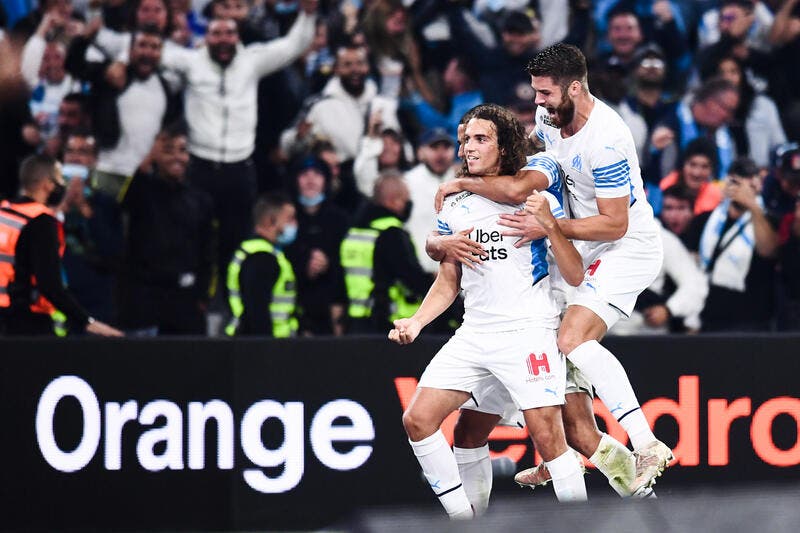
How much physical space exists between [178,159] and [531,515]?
590cm

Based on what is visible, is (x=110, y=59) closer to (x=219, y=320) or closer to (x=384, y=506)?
(x=219, y=320)

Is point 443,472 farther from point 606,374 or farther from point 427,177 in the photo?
point 427,177

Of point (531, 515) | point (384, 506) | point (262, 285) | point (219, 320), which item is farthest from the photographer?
point (219, 320)

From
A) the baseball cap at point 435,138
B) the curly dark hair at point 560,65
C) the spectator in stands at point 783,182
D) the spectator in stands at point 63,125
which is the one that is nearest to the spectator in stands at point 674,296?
the spectator in stands at point 783,182

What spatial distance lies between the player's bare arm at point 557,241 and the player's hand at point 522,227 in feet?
0.07

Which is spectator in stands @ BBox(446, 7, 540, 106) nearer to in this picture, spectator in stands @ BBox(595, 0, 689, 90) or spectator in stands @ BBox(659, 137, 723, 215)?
spectator in stands @ BBox(595, 0, 689, 90)

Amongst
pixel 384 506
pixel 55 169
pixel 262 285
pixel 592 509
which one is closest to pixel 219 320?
pixel 262 285

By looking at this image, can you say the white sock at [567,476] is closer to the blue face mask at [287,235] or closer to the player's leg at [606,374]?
the player's leg at [606,374]

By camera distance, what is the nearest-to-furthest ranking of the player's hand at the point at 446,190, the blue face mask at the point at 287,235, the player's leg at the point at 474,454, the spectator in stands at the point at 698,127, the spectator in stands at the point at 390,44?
the player's hand at the point at 446,190
the player's leg at the point at 474,454
the blue face mask at the point at 287,235
the spectator in stands at the point at 698,127
the spectator in stands at the point at 390,44

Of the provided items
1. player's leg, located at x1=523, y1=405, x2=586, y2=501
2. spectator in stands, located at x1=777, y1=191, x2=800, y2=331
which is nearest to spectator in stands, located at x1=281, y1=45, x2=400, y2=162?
spectator in stands, located at x1=777, y1=191, x2=800, y2=331

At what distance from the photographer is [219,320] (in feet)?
29.6

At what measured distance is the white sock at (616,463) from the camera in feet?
19.4

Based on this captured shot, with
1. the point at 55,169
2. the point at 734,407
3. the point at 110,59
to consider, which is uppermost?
the point at 110,59

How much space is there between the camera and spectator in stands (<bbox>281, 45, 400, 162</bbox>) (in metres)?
9.20
